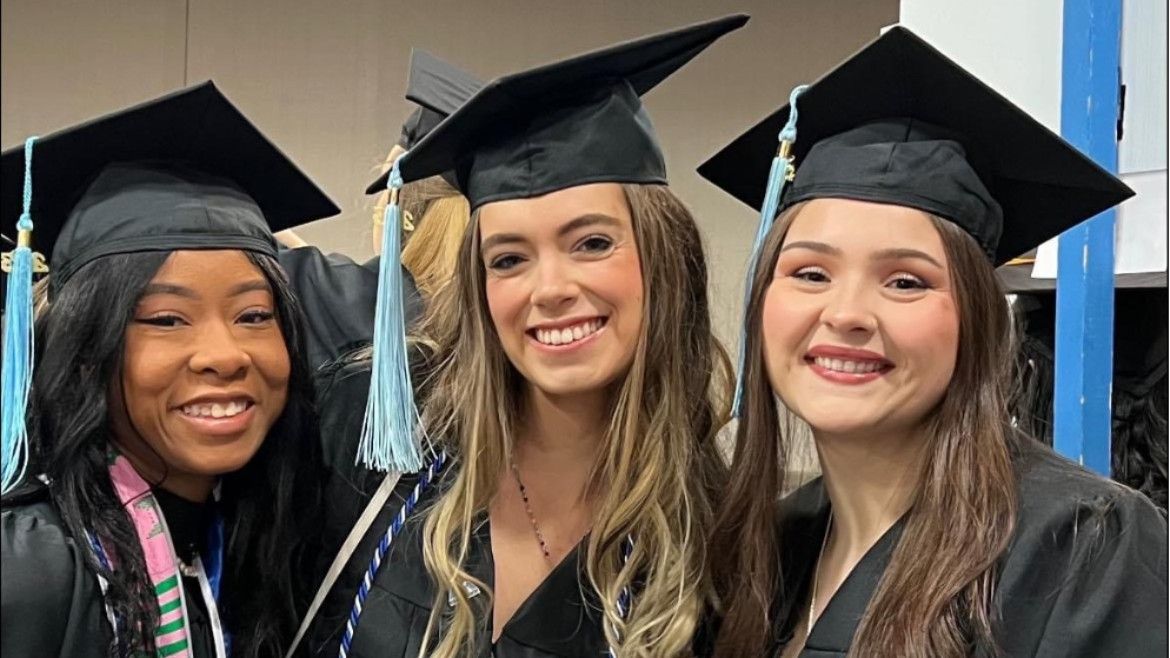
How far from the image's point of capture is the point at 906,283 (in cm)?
→ 121

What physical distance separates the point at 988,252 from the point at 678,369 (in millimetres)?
404

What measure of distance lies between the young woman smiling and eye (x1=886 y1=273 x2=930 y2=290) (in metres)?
0.32

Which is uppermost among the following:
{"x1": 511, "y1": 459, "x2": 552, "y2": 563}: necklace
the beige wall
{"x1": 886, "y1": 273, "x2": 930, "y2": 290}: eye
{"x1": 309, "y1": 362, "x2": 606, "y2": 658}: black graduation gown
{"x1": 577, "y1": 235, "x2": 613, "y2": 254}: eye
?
the beige wall

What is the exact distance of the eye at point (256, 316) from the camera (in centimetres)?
130

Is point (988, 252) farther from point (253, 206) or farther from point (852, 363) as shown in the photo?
point (253, 206)

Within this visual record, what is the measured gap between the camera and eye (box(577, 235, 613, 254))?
140 cm

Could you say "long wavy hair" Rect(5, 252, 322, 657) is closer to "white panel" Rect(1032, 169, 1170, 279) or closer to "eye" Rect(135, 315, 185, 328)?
"eye" Rect(135, 315, 185, 328)

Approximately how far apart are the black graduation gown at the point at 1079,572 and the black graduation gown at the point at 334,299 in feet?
3.16

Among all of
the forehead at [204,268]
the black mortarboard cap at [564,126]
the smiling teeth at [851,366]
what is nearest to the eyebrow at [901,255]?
the smiling teeth at [851,366]

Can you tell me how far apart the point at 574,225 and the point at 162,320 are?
0.47 m

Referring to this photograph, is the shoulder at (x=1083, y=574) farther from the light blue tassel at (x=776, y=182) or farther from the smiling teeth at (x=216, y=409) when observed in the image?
the smiling teeth at (x=216, y=409)

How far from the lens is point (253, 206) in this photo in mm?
1371

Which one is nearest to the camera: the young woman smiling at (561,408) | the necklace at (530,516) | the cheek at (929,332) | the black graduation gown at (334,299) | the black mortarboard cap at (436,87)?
the cheek at (929,332)

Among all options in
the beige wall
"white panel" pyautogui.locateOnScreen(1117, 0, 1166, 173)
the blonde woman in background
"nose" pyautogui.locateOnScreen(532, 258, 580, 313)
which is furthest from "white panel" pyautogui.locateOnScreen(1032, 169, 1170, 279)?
the beige wall
